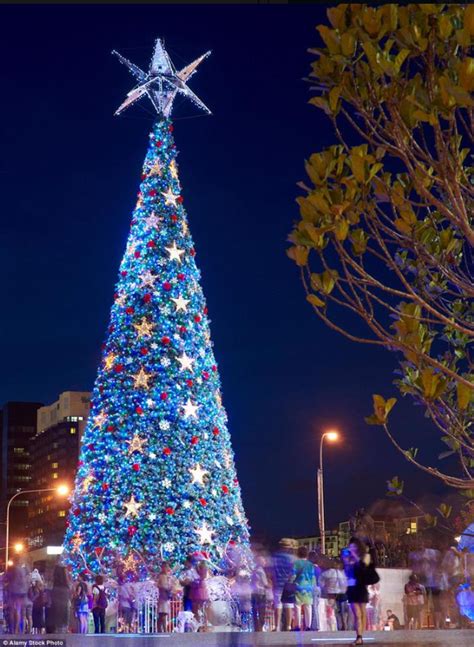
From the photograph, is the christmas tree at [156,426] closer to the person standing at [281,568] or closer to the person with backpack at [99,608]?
the person with backpack at [99,608]

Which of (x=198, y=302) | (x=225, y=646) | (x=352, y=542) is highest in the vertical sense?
(x=198, y=302)

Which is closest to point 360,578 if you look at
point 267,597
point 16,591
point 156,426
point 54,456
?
point 267,597

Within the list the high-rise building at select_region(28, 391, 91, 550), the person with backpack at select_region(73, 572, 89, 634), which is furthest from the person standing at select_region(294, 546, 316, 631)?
the high-rise building at select_region(28, 391, 91, 550)

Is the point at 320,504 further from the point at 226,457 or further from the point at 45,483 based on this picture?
the point at 45,483

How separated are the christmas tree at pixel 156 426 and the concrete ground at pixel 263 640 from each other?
24.9ft

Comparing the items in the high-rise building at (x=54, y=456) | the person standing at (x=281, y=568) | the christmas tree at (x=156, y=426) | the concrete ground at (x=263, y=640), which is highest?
the high-rise building at (x=54, y=456)

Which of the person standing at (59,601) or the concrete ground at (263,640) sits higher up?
the person standing at (59,601)

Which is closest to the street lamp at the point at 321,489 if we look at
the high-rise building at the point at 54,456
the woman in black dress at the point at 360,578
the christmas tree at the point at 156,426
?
the christmas tree at the point at 156,426

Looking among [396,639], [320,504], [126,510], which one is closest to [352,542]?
[396,639]

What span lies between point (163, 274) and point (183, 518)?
240 inches

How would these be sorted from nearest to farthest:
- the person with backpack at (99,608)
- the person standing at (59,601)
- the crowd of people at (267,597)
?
the person standing at (59,601) < the crowd of people at (267,597) < the person with backpack at (99,608)

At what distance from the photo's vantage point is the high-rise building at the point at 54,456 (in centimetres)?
16638

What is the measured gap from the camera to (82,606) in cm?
2228

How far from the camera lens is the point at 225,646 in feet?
49.6
